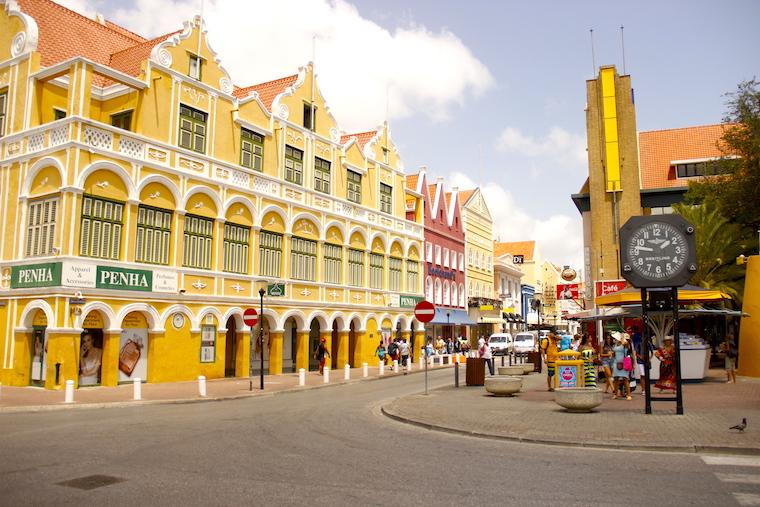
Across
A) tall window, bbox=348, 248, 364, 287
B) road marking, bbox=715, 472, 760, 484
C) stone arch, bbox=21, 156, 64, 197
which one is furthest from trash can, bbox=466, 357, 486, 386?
stone arch, bbox=21, 156, 64, 197

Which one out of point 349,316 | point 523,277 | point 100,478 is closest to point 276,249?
point 349,316

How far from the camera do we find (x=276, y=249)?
3045 centimetres

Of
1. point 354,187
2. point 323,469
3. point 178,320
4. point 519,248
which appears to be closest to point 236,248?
point 178,320

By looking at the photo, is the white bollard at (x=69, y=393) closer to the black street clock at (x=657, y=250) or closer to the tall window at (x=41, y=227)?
the tall window at (x=41, y=227)

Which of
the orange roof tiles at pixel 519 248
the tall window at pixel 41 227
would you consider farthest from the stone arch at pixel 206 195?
the orange roof tiles at pixel 519 248

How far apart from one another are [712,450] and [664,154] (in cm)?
4116

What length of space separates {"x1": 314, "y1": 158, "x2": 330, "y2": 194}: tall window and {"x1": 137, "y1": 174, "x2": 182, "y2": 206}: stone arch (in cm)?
941

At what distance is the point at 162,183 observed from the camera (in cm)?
2475

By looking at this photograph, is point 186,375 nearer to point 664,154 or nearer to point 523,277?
point 664,154

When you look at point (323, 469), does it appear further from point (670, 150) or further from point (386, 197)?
point (670, 150)

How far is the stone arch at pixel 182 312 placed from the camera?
24.4 meters

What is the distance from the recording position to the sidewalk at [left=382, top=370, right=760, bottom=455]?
10.4 metres

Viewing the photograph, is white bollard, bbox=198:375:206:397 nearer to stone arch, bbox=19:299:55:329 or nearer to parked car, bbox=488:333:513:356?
stone arch, bbox=19:299:55:329

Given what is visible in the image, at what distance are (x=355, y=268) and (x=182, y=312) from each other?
1300cm
